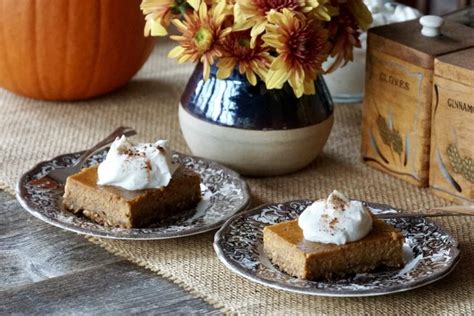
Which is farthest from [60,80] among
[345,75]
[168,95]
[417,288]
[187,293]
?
[417,288]

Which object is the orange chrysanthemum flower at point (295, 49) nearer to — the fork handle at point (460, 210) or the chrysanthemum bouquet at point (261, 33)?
the chrysanthemum bouquet at point (261, 33)

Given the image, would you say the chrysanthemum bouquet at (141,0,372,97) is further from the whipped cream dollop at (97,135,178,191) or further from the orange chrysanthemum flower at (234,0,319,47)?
the whipped cream dollop at (97,135,178,191)

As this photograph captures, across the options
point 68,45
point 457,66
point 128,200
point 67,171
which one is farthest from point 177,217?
point 68,45

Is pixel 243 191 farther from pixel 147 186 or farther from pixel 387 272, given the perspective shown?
pixel 387 272

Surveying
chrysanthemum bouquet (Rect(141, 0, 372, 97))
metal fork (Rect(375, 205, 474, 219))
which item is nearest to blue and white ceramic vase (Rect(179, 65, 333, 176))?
chrysanthemum bouquet (Rect(141, 0, 372, 97))

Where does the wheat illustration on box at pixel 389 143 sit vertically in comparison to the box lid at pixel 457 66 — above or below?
below

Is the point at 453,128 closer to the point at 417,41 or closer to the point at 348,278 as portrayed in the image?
the point at 417,41

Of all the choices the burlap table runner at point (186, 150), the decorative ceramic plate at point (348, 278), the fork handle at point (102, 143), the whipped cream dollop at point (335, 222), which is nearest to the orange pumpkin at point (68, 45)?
the burlap table runner at point (186, 150)
